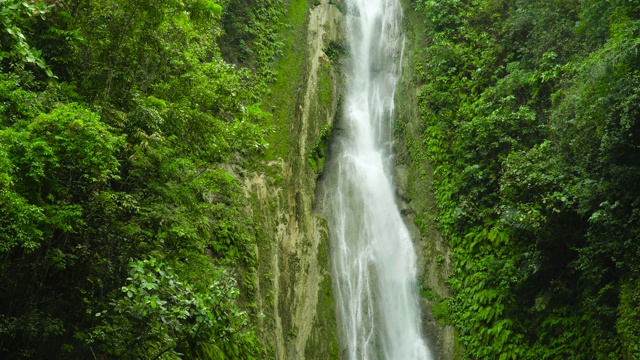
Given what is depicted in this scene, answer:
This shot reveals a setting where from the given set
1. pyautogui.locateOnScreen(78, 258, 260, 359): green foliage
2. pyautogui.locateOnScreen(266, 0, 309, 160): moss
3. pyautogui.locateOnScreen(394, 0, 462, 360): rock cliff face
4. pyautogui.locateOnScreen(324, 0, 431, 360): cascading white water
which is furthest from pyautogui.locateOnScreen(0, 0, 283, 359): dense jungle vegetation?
pyautogui.locateOnScreen(266, 0, 309, 160): moss

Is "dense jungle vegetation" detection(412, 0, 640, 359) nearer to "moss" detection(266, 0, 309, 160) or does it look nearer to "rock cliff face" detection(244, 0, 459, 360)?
"rock cliff face" detection(244, 0, 459, 360)

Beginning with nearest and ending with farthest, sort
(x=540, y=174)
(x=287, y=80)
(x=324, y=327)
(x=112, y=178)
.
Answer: (x=112, y=178) < (x=540, y=174) < (x=324, y=327) < (x=287, y=80)

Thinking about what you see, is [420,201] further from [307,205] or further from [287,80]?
[287,80]

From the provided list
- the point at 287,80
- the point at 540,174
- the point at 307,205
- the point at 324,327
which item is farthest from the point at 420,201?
the point at 287,80

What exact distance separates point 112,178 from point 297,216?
852 cm

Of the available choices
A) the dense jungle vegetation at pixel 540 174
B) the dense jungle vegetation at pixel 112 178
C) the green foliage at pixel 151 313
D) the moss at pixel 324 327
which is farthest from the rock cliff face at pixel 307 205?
the green foliage at pixel 151 313

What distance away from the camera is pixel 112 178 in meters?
7.23

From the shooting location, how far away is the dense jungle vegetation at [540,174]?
32.2 feet

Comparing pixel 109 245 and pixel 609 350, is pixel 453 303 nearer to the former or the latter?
pixel 609 350

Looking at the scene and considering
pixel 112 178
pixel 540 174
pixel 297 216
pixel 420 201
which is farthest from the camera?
pixel 420 201

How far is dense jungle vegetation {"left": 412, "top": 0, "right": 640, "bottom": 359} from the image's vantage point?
9.82 m

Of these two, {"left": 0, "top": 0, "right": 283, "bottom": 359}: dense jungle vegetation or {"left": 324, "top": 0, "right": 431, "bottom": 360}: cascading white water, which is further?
{"left": 324, "top": 0, "right": 431, "bottom": 360}: cascading white water

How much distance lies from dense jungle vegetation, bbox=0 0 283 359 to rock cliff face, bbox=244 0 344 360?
2888 millimetres

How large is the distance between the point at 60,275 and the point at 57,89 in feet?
8.42
